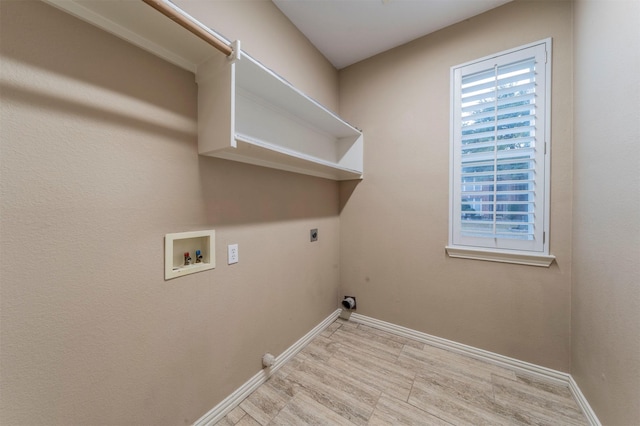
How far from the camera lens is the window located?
1.55m

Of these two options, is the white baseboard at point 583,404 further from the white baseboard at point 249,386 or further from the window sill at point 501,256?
the white baseboard at point 249,386

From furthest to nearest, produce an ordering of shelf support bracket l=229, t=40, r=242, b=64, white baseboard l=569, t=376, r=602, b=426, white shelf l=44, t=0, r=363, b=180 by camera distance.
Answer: white baseboard l=569, t=376, r=602, b=426, shelf support bracket l=229, t=40, r=242, b=64, white shelf l=44, t=0, r=363, b=180

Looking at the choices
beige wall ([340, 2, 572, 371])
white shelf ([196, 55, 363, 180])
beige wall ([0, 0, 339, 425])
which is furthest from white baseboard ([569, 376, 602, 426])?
white shelf ([196, 55, 363, 180])

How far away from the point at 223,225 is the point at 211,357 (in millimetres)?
738

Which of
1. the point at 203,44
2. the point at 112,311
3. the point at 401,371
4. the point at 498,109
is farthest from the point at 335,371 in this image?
the point at 498,109

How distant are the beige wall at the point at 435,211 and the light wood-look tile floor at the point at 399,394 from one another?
0.80 ft

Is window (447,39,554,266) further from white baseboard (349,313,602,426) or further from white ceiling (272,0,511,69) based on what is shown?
white baseboard (349,313,602,426)

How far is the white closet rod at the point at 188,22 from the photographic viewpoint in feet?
2.55

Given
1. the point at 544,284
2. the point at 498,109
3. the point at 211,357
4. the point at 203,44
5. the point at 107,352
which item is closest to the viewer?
the point at 107,352

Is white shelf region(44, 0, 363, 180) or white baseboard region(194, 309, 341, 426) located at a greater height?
white shelf region(44, 0, 363, 180)

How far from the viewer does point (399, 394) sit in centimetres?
145

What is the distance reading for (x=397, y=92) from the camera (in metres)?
2.08

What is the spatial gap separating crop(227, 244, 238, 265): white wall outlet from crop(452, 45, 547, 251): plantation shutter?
5.53 ft

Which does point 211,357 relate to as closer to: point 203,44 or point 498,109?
point 203,44
